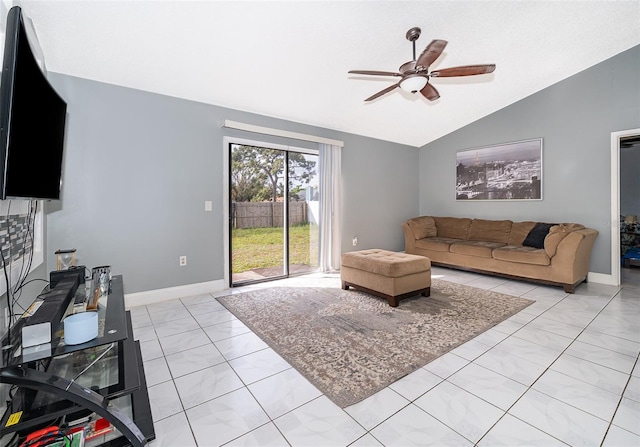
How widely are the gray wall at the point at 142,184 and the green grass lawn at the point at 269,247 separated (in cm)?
32

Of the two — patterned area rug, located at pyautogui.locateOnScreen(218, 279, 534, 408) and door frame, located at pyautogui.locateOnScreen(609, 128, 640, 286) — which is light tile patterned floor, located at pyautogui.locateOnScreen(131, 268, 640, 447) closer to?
patterned area rug, located at pyautogui.locateOnScreen(218, 279, 534, 408)

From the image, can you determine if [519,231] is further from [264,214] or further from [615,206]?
[264,214]

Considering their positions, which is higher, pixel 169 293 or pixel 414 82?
pixel 414 82

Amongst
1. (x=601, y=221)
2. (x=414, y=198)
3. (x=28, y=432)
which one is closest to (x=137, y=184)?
(x=28, y=432)

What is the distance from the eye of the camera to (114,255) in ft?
10.0

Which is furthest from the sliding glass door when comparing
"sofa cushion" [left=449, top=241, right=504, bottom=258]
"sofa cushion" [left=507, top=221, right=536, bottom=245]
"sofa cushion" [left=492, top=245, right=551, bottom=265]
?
"sofa cushion" [left=507, top=221, right=536, bottom=245]

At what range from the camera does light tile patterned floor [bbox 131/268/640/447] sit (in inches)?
55.4

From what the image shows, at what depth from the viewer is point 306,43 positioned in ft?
9.27

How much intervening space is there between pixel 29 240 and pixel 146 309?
4.33ft

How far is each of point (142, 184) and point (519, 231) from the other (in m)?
5.20

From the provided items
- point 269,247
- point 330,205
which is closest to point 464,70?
point 330,205

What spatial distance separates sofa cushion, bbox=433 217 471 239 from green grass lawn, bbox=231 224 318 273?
8.18 ft

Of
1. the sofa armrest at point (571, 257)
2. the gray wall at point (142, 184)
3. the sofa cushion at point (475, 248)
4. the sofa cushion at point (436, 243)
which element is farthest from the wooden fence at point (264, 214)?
the sofa armrest at point (571, 257)

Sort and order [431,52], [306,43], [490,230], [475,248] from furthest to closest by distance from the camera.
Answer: [490,230] → [475,248] → [306,43] → [431,52]
